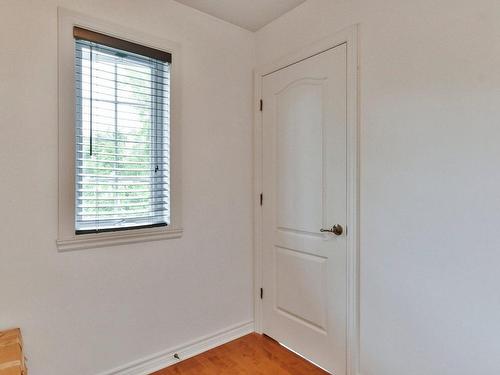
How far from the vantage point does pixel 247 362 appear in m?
→ 2.14

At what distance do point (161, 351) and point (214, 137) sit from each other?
157 centimetres

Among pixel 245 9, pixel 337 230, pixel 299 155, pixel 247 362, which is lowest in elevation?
pixel 247 362

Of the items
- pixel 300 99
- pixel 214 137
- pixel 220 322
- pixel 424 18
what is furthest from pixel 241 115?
pixel 220 322

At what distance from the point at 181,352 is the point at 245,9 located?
2.54 meters

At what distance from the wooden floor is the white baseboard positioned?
0.04 m

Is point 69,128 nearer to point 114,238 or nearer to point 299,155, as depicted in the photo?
point 114,238

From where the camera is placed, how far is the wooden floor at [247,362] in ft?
6.66

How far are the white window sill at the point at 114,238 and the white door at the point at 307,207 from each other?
820 millimetres

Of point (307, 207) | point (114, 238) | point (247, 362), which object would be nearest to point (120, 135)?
point (114, 238)

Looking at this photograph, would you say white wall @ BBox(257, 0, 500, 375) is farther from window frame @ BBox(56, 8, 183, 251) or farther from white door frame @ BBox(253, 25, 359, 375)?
window frame @ BBox(56, 8, 183, 251)

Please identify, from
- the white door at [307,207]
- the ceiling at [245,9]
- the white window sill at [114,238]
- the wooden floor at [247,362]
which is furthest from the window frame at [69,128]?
the white door at [307,207]

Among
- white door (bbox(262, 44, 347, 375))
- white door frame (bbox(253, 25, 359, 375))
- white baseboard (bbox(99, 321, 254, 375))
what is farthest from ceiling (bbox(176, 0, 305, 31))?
white baseboard (bbox(99, 321, 254, 375))

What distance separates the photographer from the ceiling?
2.17 m

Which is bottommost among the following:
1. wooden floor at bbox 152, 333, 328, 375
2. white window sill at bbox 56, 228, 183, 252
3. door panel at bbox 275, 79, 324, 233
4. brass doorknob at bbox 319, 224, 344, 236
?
wooden floor at bbox 152, 333, 328, 375
